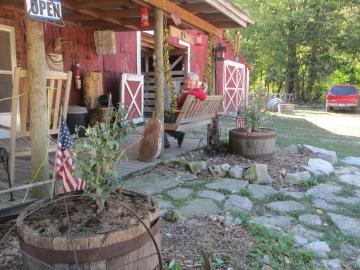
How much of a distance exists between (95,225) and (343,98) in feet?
65.5

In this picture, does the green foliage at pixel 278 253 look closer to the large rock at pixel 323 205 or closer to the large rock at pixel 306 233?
the large rock at pixel 306 233

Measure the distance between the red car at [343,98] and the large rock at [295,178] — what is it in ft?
52.9

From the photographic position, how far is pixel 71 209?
2389 millimetres

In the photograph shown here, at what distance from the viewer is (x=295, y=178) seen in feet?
17.0

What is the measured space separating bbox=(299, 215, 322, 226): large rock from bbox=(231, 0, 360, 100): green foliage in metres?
22.9

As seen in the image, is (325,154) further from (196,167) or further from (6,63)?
(6,63)

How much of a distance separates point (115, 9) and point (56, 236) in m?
5.74

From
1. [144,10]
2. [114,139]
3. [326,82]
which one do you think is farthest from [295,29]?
[114,139]

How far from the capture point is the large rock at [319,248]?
2983mm

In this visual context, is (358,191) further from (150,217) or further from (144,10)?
(144,10)

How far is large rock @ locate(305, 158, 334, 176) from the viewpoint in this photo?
18.5ft

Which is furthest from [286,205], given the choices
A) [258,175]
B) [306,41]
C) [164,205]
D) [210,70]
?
[306,41]

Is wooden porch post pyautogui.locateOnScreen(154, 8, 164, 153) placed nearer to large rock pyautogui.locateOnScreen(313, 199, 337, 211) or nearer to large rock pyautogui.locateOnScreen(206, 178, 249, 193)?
large rock pyautogui.locateOnScreen(206, 178, 249, 193)

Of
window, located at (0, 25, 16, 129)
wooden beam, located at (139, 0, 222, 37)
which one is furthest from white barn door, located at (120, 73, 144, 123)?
window, located at (0, 25, 16, 129)
